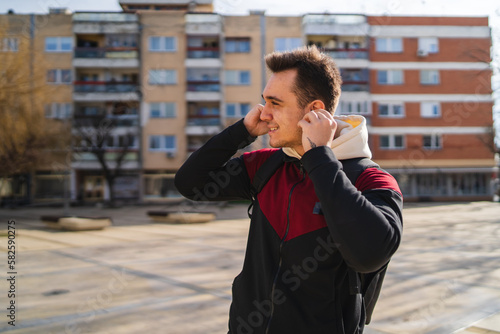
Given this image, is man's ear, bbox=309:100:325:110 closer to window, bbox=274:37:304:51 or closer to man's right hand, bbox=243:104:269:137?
man's right hand, bbox=243:104:269:137

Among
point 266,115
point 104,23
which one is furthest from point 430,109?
point 266,115

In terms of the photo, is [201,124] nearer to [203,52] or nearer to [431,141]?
[203,52]

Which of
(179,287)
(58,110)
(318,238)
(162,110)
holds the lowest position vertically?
(179,287)

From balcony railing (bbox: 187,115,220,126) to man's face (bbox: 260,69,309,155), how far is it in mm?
30161

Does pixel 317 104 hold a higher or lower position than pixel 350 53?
lower

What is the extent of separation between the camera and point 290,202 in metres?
1.59

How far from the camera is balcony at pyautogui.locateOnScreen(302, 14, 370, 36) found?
3145 cm

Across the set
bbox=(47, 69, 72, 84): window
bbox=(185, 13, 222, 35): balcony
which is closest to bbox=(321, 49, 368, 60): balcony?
bbox=(185, 13, 222, 35): balcony

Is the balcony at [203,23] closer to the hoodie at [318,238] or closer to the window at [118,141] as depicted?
the window at [118,141]

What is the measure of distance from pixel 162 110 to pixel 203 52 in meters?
5.67

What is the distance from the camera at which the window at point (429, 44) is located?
3253 centimetres

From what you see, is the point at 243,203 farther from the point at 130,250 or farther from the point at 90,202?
the point at 130,250

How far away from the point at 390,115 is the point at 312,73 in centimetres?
3294

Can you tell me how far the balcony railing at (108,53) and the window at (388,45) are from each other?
19357 mm
